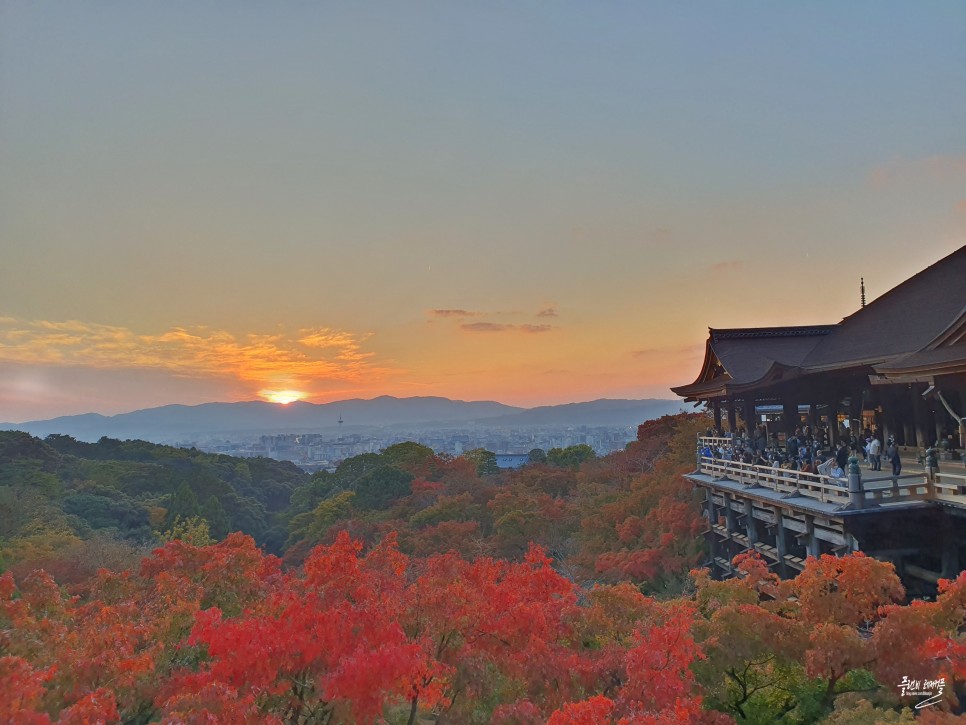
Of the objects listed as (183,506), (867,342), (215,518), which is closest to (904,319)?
(867,342)

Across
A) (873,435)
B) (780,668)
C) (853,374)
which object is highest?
(853,374)

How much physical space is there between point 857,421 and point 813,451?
365 cm

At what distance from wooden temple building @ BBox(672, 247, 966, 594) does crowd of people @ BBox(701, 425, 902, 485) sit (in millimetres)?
283

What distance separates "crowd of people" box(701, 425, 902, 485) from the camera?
14644 millimetres

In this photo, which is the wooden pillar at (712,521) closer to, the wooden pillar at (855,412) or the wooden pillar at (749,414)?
the wooden pillar at (749,414)

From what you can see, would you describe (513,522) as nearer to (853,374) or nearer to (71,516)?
(853,374)

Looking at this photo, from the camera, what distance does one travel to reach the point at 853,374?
64.2 feet

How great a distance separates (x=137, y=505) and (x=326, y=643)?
42.0 meters

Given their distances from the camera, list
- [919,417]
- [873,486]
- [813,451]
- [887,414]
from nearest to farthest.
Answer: [873,486], [919,417], [813,451], [887,414]

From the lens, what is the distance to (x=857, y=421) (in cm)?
2027

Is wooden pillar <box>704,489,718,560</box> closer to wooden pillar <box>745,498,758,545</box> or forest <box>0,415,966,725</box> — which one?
wooden pillar <box>745,498,758,545</box>

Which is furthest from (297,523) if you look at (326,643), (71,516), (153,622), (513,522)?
(326,643)

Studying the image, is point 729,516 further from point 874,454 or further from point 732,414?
point 732,414

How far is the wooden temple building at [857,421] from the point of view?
40.3 ft
